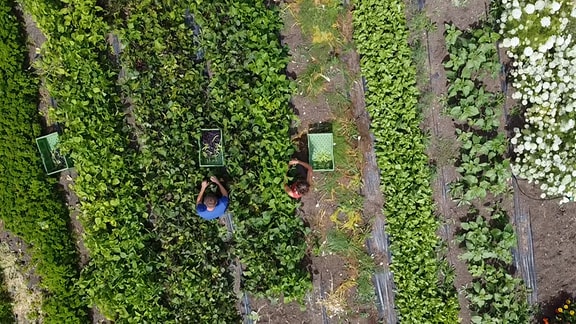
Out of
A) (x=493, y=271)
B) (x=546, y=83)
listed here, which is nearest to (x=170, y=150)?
(x=493, y=271)

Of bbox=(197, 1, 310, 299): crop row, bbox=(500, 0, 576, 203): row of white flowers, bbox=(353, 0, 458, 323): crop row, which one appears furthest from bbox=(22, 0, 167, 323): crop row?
bbox=(500, 0, 576, 203): row of white flowers

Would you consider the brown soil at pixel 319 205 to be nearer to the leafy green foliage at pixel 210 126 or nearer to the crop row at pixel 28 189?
the leafy green foliage at pixel 210 126

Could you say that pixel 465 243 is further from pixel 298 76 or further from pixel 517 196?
pixel 298 76

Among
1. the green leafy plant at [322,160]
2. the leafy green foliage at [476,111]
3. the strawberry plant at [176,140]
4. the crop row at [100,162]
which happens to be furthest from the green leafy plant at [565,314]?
the crop row at [100,162]

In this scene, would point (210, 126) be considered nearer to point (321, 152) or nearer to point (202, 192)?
point (202, 192)

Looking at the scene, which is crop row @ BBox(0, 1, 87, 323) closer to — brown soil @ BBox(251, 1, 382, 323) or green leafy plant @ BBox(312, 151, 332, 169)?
brown soil @ BBox(251, 1, 382, 323)
